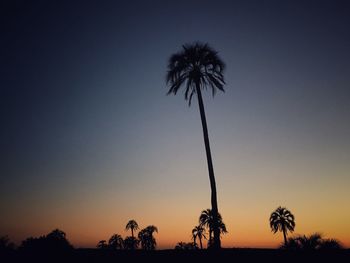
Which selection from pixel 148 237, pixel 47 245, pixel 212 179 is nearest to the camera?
pixel 47 245

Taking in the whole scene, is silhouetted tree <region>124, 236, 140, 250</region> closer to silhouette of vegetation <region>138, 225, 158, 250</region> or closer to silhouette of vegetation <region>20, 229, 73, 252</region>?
silhouette of vegetation <region>138, 225, 158, 250</region>

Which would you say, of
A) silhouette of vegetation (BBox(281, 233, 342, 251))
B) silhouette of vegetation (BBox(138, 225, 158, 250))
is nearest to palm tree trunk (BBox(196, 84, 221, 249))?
silhouette of vegetation (BBox(281, 233, 342, 251))

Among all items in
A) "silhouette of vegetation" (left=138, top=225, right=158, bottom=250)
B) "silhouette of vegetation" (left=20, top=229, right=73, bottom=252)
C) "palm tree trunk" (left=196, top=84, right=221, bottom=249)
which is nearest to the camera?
"silhouette of vegetation" (left=20, top=229, right=73, bottom=252)

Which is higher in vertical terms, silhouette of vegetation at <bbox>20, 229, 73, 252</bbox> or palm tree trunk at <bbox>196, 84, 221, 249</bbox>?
palm tree trunk at <bbox>196, 84, 221, 249</bbox>

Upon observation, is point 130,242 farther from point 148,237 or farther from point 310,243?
point 310,243

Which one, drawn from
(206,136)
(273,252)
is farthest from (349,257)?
(206,136)

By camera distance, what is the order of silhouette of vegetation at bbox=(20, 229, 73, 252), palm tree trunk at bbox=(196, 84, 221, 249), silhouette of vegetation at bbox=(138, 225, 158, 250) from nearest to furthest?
silhouette of vegetation at bbox=(20, 229, 73, 252) → palm tree trunk at bbox=(196, 84, 221, 249) → silhouette of vegetation at bbox=(138, 225, 158, 250)

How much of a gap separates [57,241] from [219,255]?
899 centimetres

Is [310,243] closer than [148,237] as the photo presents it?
Yes

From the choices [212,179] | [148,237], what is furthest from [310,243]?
[148,237]

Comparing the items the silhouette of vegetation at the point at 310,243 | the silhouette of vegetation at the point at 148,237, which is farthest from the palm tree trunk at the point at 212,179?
the silhouette of vegetation at the point at 148,237

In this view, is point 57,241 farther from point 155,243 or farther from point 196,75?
point 155,243

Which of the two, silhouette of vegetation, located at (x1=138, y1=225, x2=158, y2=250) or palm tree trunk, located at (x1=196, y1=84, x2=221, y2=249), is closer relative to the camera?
palm tree trunk, located at (x1=196, y1=84, x2=221, y2=249)

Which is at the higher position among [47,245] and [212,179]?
[212,179]
